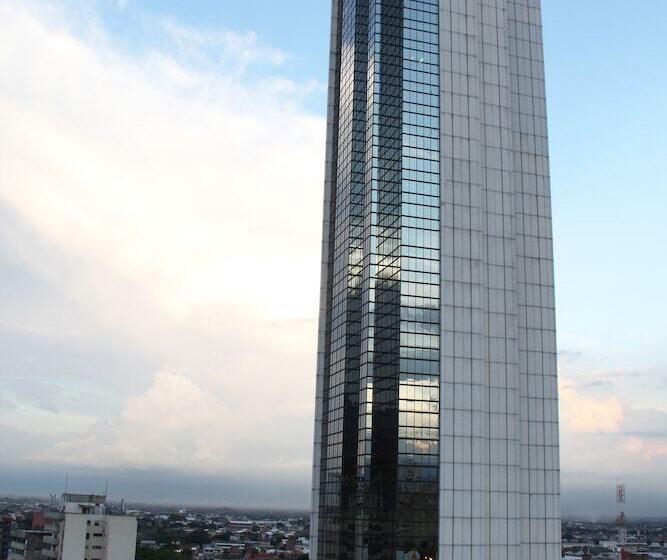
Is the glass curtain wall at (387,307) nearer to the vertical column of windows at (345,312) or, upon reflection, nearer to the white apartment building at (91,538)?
the vertical column of windows at (345,312)

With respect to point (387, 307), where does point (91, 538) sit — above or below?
below

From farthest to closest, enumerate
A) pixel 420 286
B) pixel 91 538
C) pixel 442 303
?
pixel 91 538, pixel 420 286, pixel 442 303

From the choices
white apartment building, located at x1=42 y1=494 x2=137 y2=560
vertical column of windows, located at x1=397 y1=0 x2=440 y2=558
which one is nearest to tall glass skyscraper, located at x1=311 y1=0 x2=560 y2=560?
vertical column of windows, located at x1=397 y1=0 x2=440 y2=558

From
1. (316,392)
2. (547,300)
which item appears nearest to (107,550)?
(316,392)

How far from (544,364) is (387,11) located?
51.7 m

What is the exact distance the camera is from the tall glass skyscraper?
286ft

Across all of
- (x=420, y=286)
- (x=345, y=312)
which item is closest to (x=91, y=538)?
(x=345, y=312)

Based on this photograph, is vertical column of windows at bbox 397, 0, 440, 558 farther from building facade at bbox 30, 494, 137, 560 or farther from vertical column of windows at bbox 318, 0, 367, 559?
building facade at bbox 30, 494, 137, 560

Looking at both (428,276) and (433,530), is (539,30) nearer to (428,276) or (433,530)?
(428,276)

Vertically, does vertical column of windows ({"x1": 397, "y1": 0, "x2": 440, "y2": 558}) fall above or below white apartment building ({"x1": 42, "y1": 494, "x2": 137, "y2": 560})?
above

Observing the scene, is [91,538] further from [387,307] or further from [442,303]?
[442,303]

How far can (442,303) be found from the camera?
9181cm

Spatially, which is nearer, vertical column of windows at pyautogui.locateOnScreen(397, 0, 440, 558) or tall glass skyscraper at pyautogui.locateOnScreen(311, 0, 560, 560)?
vertical column of windows at pyautogui.locateOnScreen(397, 0, 440, 558)

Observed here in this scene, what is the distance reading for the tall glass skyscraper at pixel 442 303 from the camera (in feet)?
286
